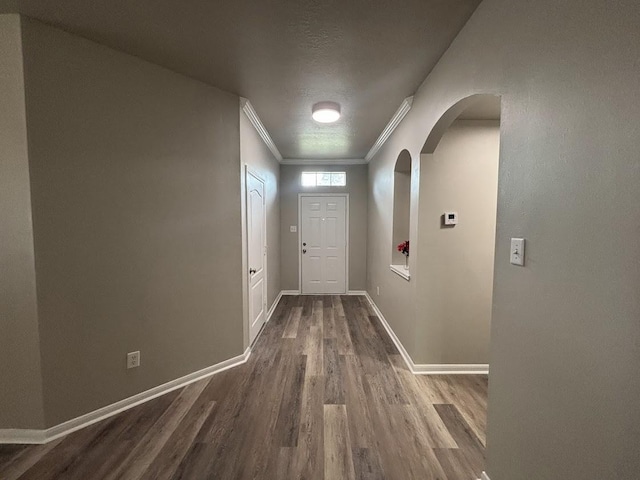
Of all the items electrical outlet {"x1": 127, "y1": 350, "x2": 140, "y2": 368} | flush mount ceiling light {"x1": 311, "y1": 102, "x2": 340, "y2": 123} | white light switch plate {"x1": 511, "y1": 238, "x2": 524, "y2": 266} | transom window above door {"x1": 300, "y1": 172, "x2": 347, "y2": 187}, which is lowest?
electrical outlet {"x1": 127, "y1": 350, "x2": 140, "y2": 368}

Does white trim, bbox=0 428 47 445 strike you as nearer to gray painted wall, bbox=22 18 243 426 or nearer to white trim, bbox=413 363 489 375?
gray painted wall, bbox=22 18 243 426

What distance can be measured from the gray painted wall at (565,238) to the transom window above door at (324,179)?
374 cm

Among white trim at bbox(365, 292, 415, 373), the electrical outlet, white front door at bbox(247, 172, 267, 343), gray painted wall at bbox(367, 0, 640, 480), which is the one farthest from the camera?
white front door at bbox(247, 172, 267, 343)

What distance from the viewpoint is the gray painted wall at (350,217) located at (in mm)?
5188

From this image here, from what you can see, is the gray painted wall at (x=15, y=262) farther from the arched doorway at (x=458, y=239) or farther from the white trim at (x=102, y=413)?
the arched doorway at (x=458, y=239)

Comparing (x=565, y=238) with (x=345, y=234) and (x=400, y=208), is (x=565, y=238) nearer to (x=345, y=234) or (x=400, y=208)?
(x=400, y=208)

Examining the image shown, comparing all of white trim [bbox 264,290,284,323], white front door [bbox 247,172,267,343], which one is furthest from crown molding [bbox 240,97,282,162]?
white trim [bbox 264,290,284,323]

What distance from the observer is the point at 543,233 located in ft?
3.48

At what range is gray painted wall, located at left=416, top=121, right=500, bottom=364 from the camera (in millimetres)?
2410

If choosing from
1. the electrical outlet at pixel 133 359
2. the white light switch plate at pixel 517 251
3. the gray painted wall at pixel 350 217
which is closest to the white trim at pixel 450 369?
the white light switch plate at pixel 517 251

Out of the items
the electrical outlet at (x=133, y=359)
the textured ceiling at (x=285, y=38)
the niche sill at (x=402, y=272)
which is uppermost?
the textured ceiling at (x=285, y=38)

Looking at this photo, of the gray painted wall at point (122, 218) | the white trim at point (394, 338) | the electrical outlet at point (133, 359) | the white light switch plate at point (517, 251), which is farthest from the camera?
the white trim at point (394, 338)

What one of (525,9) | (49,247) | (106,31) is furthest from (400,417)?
(106,31)

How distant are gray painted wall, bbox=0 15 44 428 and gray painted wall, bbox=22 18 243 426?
0.05 metres
